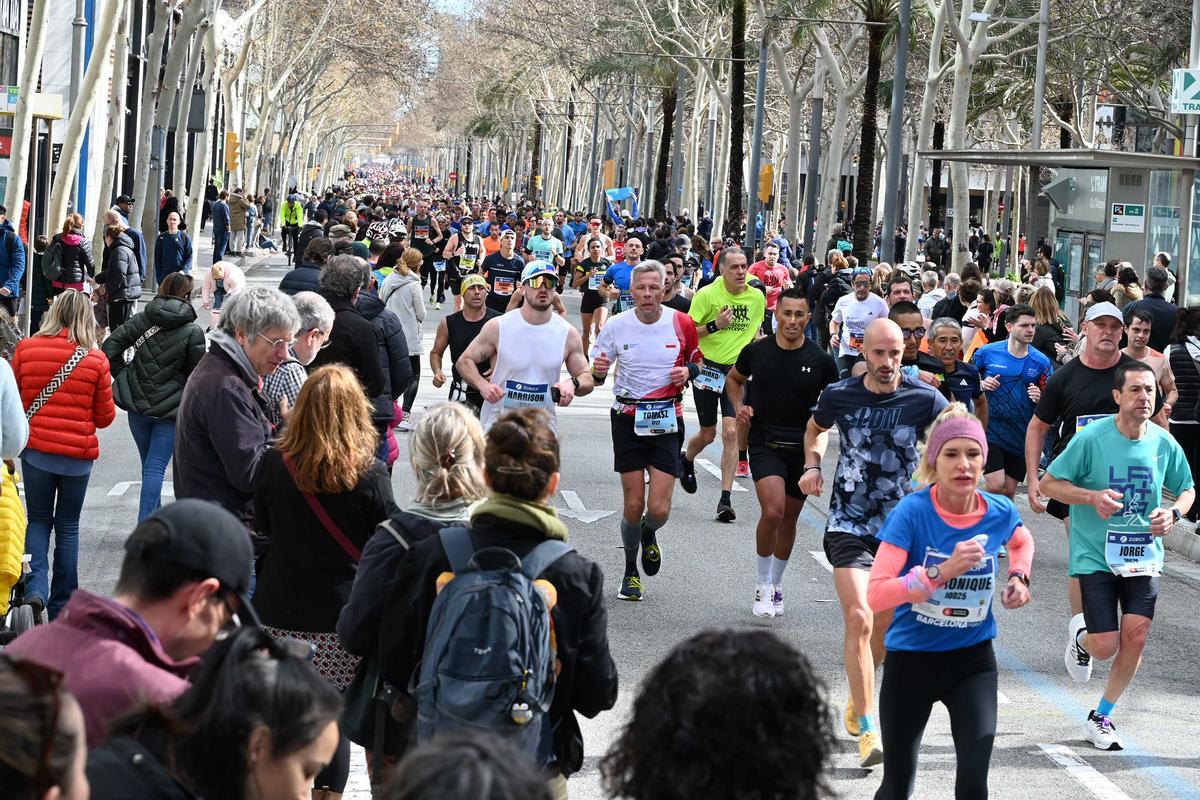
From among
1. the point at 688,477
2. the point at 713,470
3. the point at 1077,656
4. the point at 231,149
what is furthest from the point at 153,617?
the point at 231,149

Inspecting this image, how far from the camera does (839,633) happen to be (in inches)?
380

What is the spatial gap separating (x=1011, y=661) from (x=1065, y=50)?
134ft

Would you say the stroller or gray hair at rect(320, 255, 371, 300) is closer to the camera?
the stroller

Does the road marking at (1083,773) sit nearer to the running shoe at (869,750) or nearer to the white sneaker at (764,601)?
the running shoe at (869,750)

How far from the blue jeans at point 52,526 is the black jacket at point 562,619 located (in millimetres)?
4742

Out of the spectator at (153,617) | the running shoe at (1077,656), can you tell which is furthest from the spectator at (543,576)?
the running shoe at (1077,656)

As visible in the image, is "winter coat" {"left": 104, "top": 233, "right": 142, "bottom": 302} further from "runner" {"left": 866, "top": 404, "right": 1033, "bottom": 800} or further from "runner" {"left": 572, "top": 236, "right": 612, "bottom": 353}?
"runner" {"left": 866, "top": 404, "right": 1033, "bottom": 800}

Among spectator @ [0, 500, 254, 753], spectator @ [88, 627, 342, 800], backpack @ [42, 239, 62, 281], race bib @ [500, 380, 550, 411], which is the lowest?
spectator @ [88, 627, 342, 800]

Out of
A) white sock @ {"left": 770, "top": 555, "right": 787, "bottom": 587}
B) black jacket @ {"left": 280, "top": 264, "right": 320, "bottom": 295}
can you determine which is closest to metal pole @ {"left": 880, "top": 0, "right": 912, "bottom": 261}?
black jacket @ {"left": 280, "top": 264, "right": 320, "bottom": 295}

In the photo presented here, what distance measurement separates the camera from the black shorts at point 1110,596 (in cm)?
773

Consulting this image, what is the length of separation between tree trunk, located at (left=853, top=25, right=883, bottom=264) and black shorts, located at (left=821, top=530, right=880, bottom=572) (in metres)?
28.8

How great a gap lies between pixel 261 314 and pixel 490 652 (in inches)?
123

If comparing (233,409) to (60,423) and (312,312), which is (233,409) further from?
(60,423)

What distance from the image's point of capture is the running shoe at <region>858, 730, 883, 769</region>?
7148 mm
